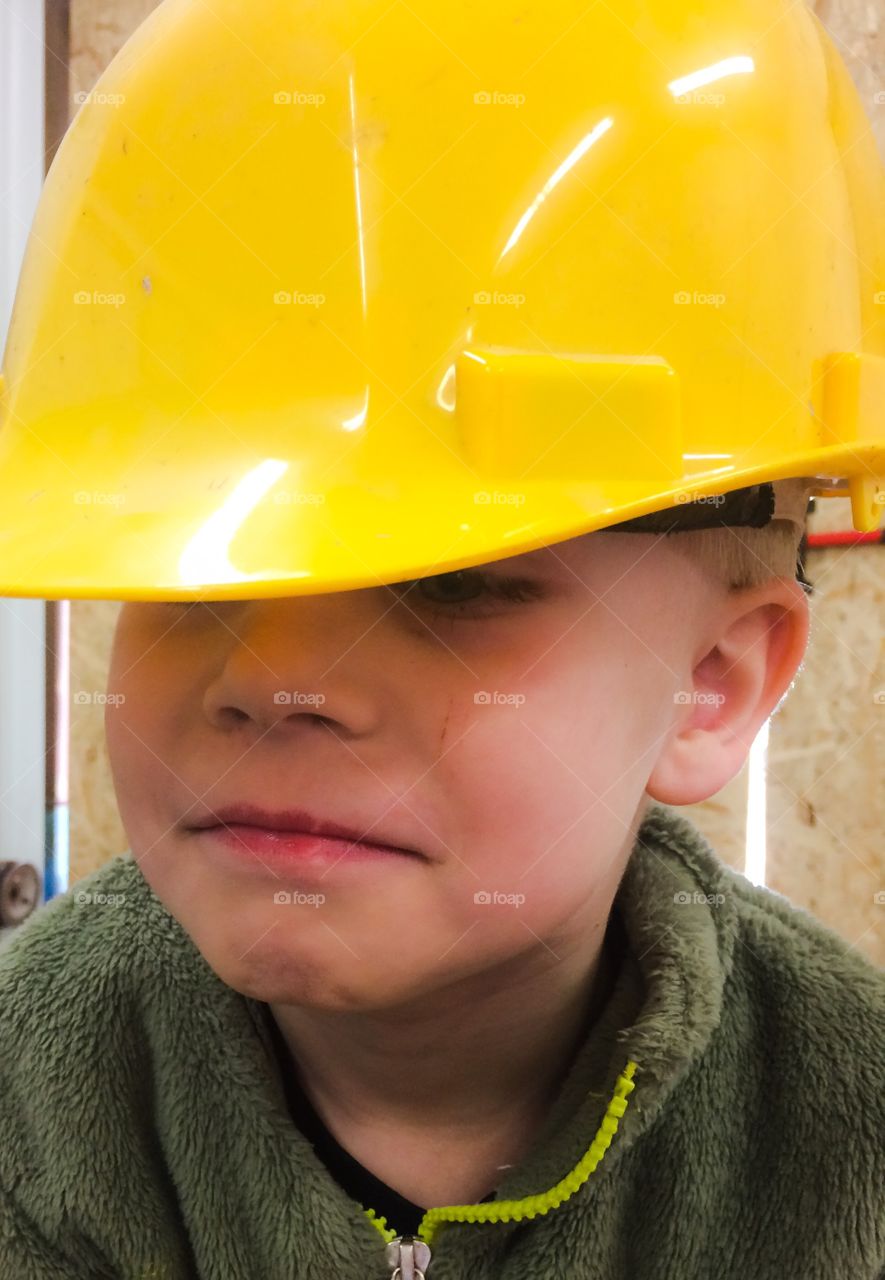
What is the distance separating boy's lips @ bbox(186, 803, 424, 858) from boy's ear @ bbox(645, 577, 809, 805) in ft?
Result: 0.70

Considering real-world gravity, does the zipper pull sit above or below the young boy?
below

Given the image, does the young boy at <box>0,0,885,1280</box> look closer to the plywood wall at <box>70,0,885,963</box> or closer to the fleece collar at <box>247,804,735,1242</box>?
the fleece collar at <box>247,804,735,1242</box>

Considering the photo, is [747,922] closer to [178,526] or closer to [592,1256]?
[592,1256]

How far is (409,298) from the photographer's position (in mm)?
555

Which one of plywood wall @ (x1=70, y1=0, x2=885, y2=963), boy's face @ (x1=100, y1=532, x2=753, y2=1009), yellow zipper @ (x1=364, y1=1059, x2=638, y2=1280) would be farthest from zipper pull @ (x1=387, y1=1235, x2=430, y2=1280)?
plywood wall @ (x1=70, y1=0, x2=885, y2=963)

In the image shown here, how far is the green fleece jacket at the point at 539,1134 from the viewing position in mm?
750

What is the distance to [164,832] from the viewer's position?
64cm

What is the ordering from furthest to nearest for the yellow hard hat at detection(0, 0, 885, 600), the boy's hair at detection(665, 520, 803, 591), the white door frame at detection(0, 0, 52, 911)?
the white door frame at detection(0, 0, 52, 911) → the boy's hair at detection(665, 520, 803, 591) → the yellow hard hat at detection(0, 0, 885, 600)

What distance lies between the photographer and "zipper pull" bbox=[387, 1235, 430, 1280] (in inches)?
29.5

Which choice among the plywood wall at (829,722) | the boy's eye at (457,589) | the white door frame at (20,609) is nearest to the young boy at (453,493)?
the boy's eye at (457,589)

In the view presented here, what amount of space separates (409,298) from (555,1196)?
0.57 meters

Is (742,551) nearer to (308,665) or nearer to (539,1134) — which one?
(308,665)

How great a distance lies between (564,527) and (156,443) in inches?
8.7

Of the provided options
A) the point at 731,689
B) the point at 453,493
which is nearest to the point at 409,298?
the point at 453,493
